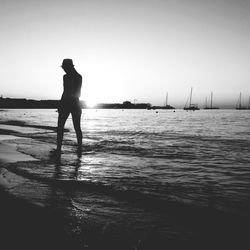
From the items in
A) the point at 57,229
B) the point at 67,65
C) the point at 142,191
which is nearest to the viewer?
the point at 57,229

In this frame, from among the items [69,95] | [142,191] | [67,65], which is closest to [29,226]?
[142,191]

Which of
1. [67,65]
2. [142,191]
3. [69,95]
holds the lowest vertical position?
[142,191]

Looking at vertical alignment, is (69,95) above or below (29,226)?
above

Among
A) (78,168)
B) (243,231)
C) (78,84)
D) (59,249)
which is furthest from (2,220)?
(78,84)

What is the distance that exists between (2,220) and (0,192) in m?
0.92

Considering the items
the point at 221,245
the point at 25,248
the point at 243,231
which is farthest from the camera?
the point at 243,231

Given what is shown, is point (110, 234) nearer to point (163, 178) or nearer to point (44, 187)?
point (44, 187)

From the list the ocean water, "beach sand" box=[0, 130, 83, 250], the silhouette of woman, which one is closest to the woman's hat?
the silhouette of woman

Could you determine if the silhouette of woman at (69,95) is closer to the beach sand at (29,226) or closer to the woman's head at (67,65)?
the woman's head at (67,65)

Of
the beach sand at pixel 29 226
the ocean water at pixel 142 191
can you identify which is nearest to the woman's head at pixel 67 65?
the ocean water at pixel 142 191

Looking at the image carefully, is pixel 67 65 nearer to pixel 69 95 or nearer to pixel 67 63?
pixel 67 63

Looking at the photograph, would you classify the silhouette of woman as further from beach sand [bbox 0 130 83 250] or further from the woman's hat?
beach sand [bbox 0 130 83 250]

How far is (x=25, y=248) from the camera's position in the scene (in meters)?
1.82

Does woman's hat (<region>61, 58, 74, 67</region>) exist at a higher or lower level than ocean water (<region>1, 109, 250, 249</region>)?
higher
